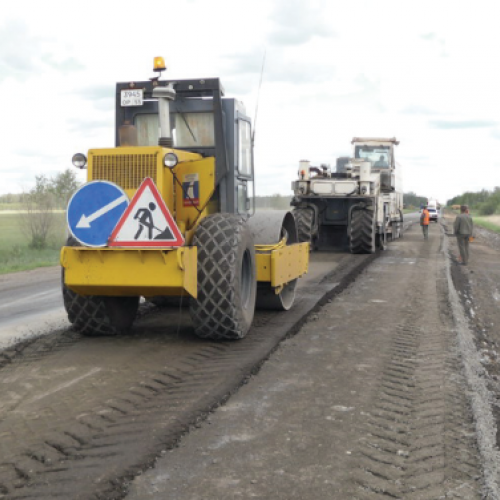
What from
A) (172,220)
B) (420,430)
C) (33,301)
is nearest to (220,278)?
(172,220)

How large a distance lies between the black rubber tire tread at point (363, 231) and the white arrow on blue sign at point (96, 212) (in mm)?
13321

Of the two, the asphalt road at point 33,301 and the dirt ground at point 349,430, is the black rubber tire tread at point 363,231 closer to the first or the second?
the asphalt road at point 33,301

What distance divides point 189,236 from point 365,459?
3.52 m

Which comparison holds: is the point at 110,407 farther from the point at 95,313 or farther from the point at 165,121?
the point at 165,121

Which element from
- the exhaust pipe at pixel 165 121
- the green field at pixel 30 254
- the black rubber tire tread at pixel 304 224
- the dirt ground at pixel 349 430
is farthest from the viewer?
the black rubber tire tread at pixel 304 224

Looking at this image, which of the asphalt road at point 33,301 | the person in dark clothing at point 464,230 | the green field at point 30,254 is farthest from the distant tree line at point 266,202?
the green field at point 30,254

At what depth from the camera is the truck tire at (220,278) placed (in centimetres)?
659

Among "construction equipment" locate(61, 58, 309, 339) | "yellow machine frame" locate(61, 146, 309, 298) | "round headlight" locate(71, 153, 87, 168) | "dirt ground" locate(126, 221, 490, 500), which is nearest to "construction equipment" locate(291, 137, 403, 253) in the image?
"construction equipment" locate(61, 58, 309, 339)

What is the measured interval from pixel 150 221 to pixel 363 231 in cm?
1339

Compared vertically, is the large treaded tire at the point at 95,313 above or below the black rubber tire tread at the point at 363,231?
below

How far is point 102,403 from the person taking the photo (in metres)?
5.03

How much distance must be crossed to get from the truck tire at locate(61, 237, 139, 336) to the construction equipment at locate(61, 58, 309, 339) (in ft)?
0.04

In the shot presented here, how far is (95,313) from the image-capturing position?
716 centimetres

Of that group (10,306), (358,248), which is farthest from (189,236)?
(358,248)
